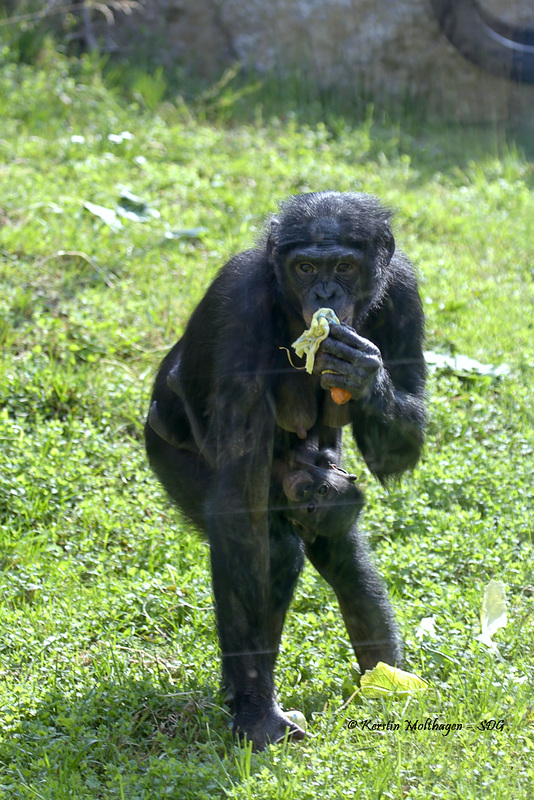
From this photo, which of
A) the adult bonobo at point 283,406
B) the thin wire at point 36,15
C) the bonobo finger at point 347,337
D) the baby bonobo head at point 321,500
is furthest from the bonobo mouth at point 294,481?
the thin wire at point 36,15

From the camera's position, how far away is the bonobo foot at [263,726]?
12.3 feet

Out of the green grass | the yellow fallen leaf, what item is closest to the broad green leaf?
the green grass

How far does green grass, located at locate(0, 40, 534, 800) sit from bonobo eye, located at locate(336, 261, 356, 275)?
5.60 feet

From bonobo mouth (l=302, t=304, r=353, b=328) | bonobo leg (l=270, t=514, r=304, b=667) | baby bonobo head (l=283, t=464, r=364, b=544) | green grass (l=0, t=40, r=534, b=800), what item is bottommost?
green grass (l=0, t=40, r=534, b=800)

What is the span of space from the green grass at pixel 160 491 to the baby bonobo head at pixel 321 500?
2.34 feet

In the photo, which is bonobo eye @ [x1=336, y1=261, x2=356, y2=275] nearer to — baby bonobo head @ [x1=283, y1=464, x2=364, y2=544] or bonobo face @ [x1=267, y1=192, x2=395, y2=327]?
bonobo face @ [x1=267, y1=192, x2=395, y2=327]

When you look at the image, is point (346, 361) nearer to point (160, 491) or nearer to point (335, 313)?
point (335, 313)

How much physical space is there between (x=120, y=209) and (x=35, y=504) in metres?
3.52

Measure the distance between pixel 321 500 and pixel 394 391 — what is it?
1.91 feet

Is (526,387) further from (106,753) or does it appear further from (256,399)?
(106,753)

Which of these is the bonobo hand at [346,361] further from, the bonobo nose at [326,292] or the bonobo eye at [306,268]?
the bonobo eye at [306,268]

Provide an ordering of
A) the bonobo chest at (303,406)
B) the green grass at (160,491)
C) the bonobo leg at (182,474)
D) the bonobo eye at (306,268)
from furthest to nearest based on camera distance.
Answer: the bonobo leg at (182,474), the bonobo chest at (303,406), the bonobo eye at (306,268), the green grass at (160,491)

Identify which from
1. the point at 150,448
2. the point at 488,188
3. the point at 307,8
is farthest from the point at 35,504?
the point at 307,8

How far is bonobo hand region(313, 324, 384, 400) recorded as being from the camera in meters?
3.65
